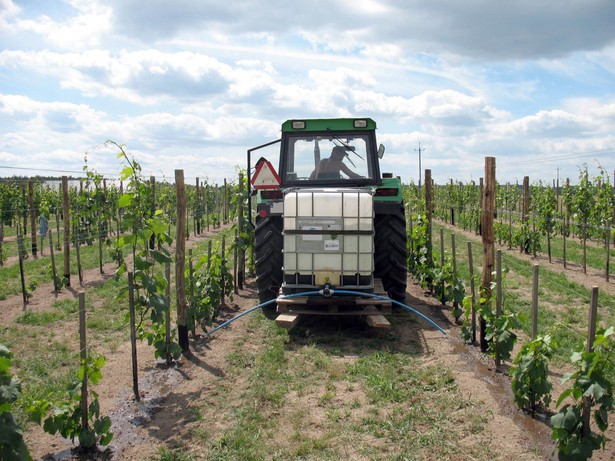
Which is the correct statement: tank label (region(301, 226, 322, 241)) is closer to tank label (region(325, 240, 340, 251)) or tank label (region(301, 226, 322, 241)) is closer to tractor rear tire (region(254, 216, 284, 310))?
tank label (region(325, 240, 340, 251))

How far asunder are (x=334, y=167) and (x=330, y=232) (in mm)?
1411

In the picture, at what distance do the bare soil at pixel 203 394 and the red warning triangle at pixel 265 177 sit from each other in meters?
1.74

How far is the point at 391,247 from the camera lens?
6.74 m

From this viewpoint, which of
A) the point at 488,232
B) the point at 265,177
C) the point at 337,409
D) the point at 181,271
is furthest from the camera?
the point at 265,177

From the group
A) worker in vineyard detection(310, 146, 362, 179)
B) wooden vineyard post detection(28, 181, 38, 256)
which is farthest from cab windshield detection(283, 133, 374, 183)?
wooden vineyard post detection(28, 181, 38, 256)

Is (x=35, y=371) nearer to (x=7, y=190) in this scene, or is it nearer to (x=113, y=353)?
(x=113, y=353)

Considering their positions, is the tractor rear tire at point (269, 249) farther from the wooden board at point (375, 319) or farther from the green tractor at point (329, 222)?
the wooden board at point (375, 319)

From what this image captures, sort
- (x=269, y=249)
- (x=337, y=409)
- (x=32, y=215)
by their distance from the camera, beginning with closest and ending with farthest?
(x=337, y=409) → (x=269, y=249) → (x=32, y=215)

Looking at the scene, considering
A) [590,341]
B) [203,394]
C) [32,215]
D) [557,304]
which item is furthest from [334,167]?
[32,215]

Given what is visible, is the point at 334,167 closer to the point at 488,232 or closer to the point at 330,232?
the point at 330,232

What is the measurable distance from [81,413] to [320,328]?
3239 mm

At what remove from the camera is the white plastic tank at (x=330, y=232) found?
19.8 ft

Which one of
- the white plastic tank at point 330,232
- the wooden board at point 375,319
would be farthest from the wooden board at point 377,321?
the white plastic tank at point 330,232

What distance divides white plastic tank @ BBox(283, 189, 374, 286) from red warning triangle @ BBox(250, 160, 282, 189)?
0.84m
